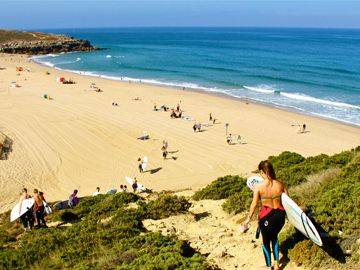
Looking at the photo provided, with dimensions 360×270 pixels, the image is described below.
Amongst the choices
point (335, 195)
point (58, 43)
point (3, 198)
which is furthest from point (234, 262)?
point (58, 43)

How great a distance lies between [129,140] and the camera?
1889 centimetres

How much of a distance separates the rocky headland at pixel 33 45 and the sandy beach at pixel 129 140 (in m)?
58.3

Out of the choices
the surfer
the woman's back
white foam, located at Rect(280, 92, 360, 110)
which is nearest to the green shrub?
the surfer

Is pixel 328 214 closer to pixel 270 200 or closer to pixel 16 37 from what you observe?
pixel 270 200

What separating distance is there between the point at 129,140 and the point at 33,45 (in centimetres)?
8273

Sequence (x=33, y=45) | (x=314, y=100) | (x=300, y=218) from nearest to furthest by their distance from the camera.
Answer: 1. (x=300, y=218)
2. (x=314, y=100)
3. (x=33, y=45)

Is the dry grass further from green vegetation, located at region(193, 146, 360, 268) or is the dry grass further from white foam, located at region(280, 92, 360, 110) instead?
white foam, located at region(280, 92, 360, 110)

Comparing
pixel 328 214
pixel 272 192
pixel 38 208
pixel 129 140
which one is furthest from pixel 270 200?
pixel 129 140

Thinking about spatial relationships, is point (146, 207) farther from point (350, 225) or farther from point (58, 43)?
point (58, 43)

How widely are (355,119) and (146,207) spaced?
2619 cm

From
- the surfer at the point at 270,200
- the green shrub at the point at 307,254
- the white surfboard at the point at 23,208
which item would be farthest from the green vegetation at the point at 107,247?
the green shrub at the point at 307,254

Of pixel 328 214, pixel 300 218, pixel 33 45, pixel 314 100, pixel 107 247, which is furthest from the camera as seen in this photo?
pixel 33 45

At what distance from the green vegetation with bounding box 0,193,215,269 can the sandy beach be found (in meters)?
5.66

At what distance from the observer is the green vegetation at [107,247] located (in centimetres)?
402
